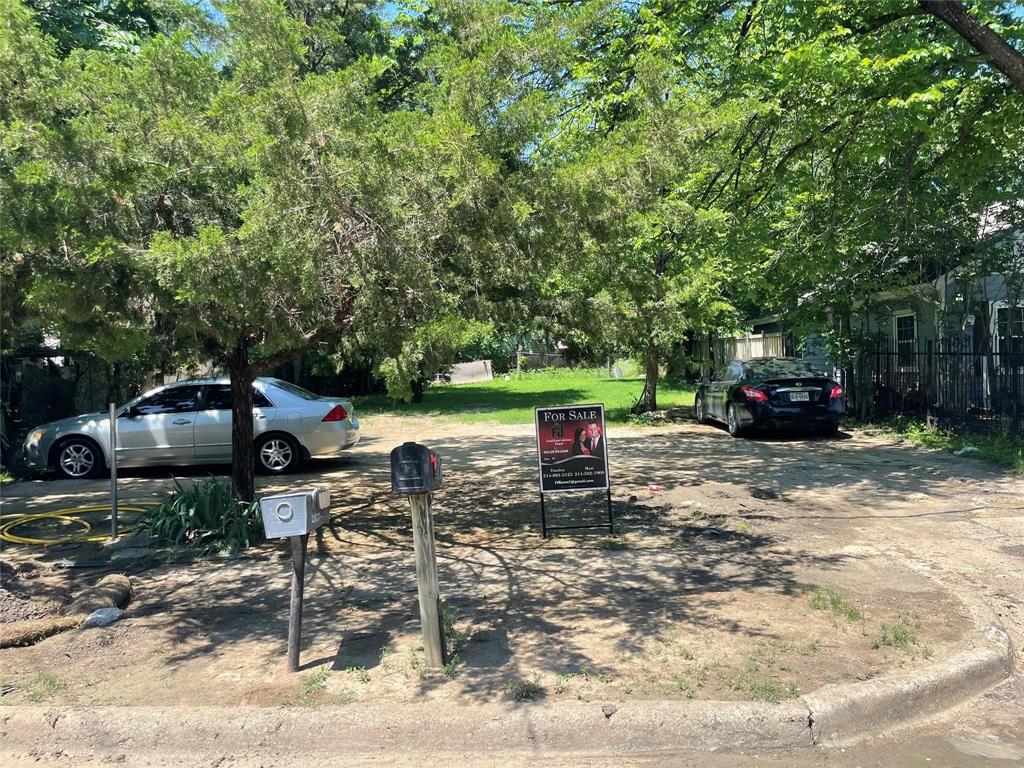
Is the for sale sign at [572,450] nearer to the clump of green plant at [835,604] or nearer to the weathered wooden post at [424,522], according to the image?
the clump of green plant at [835,604]

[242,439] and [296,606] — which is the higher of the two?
[242,439]

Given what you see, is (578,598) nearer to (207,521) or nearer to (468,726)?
(468,726)

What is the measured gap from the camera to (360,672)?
14.3 ft

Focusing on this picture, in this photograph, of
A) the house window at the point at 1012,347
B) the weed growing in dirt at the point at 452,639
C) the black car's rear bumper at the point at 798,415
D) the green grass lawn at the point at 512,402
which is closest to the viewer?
the weed growing in dirt at the point at 452,639

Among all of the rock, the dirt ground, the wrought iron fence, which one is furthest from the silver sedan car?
the wrought iron fence

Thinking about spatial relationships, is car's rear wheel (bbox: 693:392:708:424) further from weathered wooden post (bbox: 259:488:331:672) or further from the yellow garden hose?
weathered wooden post (bbox: 259:488:331:672)

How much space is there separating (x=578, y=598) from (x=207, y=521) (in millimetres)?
3718

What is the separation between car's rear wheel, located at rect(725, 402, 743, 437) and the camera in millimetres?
14539

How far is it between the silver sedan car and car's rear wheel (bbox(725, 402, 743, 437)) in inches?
279

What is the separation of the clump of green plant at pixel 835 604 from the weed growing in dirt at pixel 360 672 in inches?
116

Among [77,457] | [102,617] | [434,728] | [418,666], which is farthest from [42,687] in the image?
[77,457]

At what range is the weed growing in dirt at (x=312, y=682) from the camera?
415cm

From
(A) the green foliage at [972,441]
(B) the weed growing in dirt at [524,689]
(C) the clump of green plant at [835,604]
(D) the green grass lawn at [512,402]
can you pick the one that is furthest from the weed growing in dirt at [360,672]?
(D) the green grass lawn at [512,402]

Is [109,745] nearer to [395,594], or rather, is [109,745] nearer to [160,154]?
[395,594]
